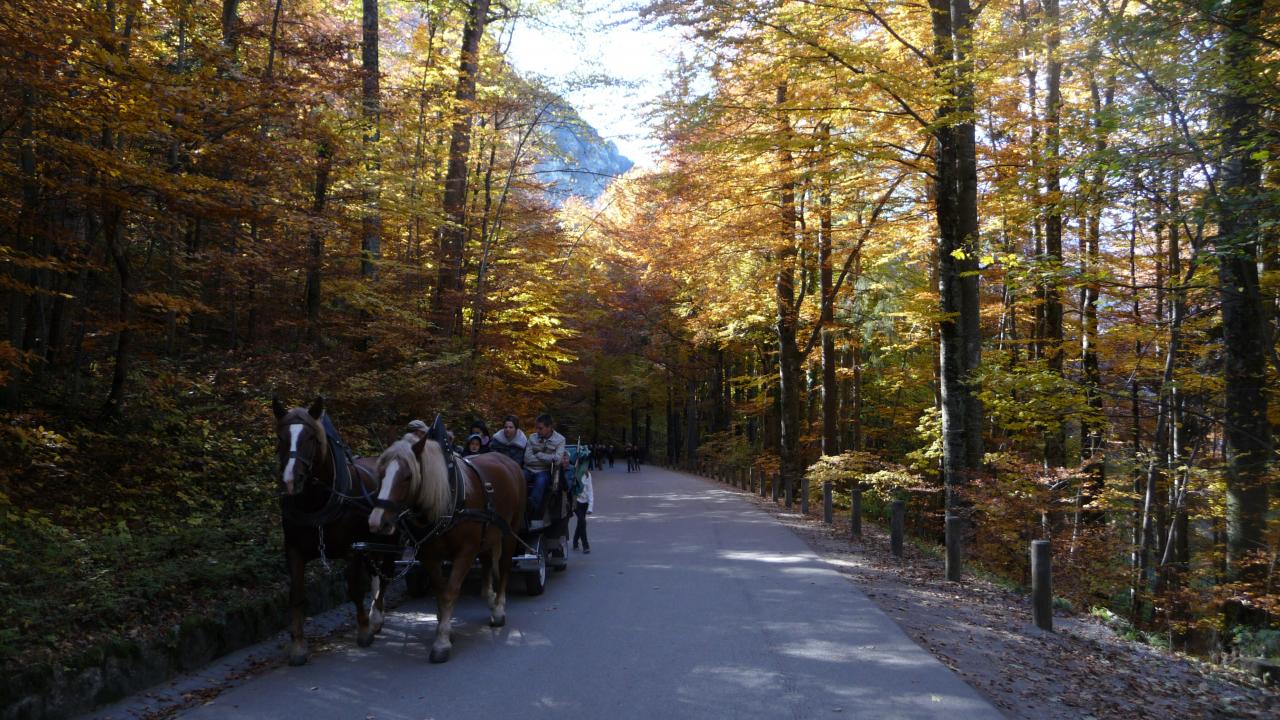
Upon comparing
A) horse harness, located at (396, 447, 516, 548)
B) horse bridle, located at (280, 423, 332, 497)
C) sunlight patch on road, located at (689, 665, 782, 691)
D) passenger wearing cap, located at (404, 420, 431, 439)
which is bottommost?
sunlight patch on road, located at (689, 665, 782, 691)

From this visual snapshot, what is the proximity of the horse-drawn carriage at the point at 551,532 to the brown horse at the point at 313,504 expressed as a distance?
2204 millimetres

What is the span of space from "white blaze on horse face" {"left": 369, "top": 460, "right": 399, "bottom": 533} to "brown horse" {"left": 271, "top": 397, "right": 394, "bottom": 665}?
22.6 inches

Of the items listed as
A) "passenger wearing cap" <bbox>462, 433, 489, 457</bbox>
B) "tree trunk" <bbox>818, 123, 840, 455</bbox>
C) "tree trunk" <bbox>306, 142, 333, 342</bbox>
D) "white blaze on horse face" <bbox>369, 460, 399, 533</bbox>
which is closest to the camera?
"white blaze on horse face" <bbox>369, 460, 399, 533</bbox>

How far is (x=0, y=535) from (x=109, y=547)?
0.86 metres

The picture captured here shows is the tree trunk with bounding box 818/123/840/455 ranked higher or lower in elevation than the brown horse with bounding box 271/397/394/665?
higher

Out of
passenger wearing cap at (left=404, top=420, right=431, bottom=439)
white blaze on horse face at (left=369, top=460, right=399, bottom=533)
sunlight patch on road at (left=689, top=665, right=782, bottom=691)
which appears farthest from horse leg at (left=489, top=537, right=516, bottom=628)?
sunlight patch on road at (left=689, top=665, right=782, bottom=691)

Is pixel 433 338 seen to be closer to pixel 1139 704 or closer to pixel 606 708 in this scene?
pixel 606 708

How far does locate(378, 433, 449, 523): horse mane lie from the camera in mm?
6047

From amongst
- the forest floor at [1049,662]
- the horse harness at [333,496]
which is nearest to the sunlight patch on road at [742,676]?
the forest floor at [1049,662]

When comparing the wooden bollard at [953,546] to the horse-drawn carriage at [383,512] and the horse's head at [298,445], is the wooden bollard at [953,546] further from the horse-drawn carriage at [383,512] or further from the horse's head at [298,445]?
the horse's head at [298,445]

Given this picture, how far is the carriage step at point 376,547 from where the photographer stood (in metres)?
6.43

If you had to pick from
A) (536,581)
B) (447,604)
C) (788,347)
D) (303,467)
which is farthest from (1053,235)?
(303,467)

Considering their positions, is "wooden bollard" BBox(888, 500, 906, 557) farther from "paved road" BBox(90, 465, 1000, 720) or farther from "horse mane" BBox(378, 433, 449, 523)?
"horse mane" BBox(378, 433, 449, 523)

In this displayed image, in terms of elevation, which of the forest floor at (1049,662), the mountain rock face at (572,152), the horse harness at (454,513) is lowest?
the forest floor at (1049,662)
